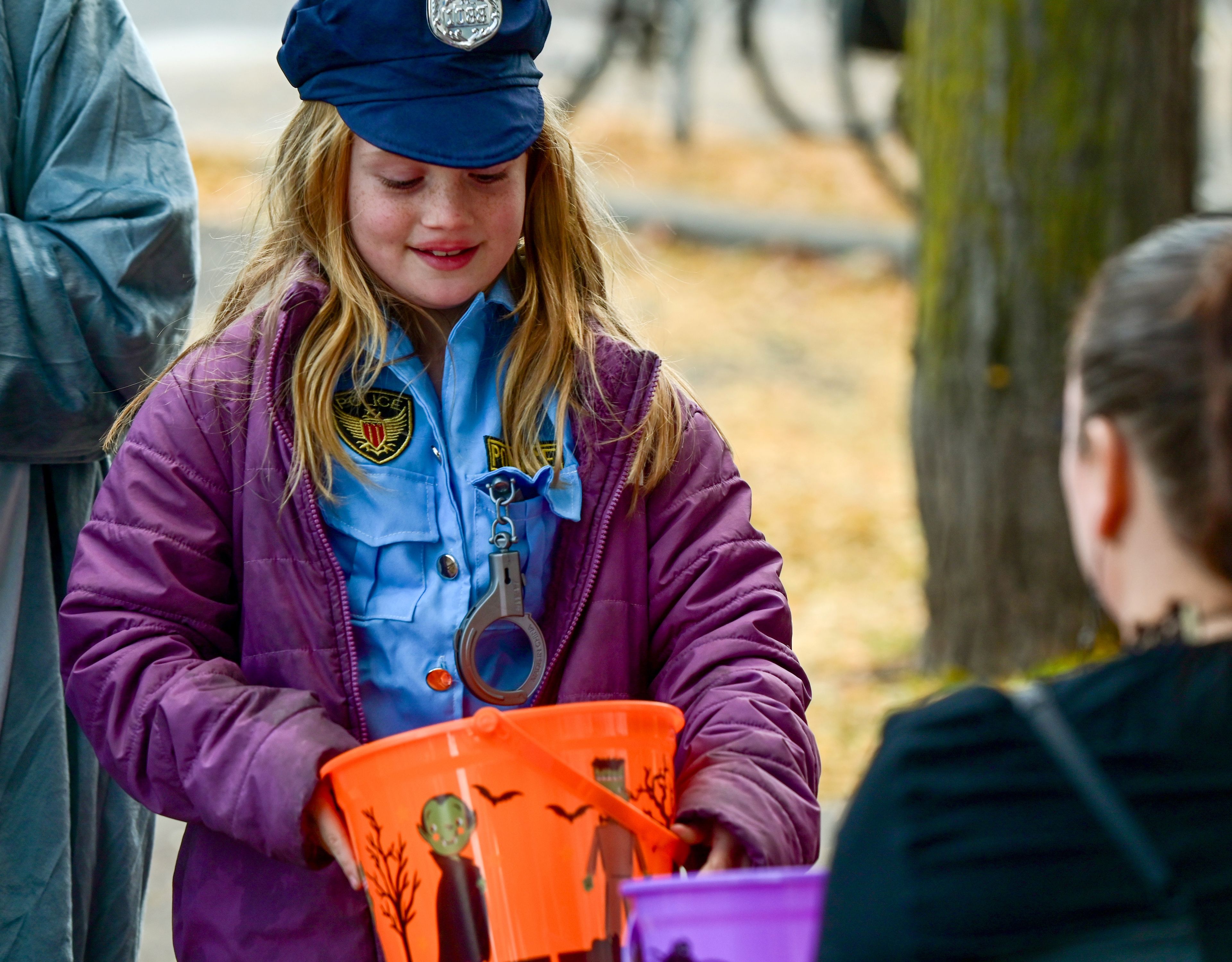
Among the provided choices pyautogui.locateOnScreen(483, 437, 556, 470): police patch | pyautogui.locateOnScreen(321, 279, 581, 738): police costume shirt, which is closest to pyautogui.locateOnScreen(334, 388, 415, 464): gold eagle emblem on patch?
pyautogui.locateOnScreen(321, 279, 581, 738): police costume shirt

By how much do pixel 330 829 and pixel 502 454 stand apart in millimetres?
596

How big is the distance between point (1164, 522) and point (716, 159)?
38.0 ft

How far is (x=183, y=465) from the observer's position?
6.70ft

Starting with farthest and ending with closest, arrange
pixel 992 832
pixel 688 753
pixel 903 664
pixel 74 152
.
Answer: pixel 903 664, pixel 74 152, pixel 688 753, pixel 992 832

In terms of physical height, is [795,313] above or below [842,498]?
above

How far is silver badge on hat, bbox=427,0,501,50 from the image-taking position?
2.06 meters

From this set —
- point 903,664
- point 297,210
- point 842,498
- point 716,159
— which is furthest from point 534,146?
point 716,159

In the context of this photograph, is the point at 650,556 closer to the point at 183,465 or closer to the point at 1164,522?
the point at 183,465

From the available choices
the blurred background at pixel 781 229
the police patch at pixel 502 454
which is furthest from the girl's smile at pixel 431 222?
the blurred background at pixel 781 229

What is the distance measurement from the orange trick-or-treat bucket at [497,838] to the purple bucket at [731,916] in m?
0.20

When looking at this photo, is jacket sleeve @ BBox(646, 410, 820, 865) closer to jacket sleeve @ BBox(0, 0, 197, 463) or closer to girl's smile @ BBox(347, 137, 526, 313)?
girl's smile @ BBox(347, 137, 526, 313)

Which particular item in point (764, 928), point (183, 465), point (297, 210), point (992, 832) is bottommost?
point (764, 928)

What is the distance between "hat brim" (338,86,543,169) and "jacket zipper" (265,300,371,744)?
39 centimetres

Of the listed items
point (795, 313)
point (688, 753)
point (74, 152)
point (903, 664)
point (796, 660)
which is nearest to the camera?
point (688, 753)
